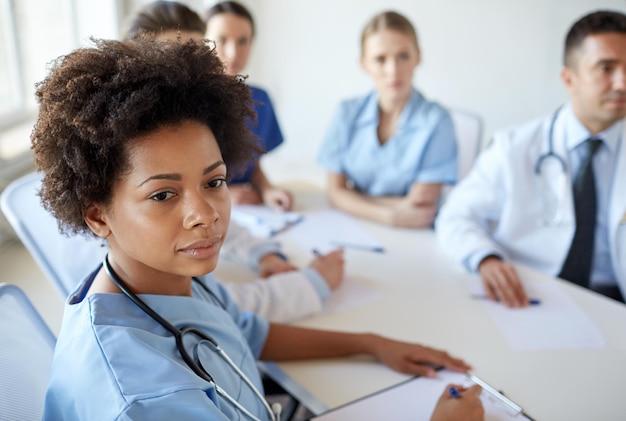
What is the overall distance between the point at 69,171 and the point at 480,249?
1012mm

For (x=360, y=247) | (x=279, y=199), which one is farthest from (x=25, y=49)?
(x=360, y=247)

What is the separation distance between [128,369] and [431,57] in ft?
8.42

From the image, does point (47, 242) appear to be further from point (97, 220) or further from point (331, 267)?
point (331, 267)

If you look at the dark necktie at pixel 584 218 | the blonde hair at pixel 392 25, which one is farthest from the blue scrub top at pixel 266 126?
the dark necktie at pixel 584 218

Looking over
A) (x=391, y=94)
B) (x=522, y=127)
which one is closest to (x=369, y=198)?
(x=391, y=94)

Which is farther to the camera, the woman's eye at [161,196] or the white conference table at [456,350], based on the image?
the white conference table at [456,350]

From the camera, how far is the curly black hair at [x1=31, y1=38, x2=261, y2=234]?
71 cm

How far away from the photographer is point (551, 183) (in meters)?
1.58

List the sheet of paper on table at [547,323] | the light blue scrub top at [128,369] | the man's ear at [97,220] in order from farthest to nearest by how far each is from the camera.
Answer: the sheet of paper on table at [547,323], the man's ear at [97,220], the light blue scrub top at [128,369]

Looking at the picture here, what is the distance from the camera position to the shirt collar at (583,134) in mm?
1547

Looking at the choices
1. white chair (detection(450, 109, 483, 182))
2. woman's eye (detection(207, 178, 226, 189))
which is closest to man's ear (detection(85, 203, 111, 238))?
woman's eye (detection(207, 178, 226, 189))

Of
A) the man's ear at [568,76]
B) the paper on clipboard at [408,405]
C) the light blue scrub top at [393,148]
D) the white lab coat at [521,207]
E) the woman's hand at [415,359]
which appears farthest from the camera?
the light blue scrub top at [393,148]

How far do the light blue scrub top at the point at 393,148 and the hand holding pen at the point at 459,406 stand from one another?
107 centimetres

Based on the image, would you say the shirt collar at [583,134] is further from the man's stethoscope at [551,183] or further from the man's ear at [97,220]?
the man's ear at [97,220]
